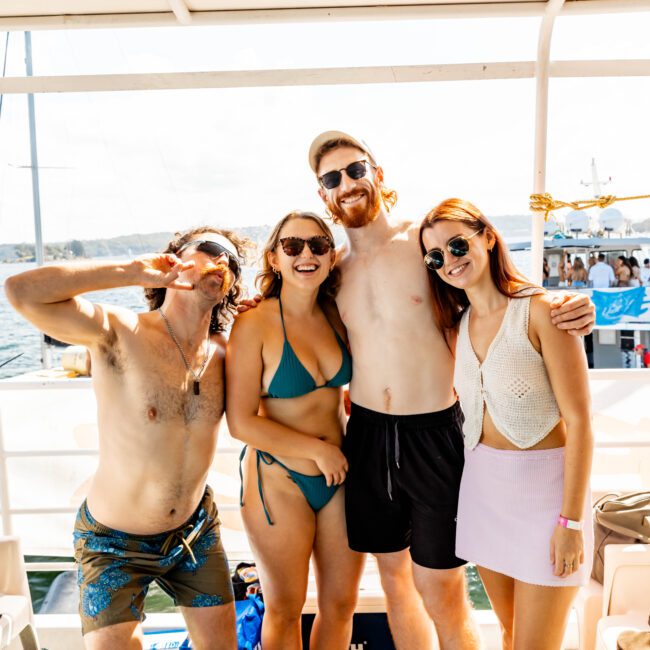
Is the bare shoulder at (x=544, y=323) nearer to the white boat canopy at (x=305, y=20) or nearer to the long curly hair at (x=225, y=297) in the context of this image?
the white boat canopy at (x=305, y=20)

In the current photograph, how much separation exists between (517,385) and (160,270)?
1.31 m

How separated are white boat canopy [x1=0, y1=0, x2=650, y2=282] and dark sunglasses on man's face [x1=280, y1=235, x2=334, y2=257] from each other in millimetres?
828

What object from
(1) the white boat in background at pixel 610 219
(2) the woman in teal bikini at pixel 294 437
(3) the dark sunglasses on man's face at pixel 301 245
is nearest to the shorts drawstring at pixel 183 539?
(2) the woman in teal bikini at pixel 294 437

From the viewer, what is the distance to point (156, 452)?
6.85ft

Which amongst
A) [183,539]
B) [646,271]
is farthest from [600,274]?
[183,539]

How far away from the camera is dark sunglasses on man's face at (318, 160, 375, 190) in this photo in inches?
91.8

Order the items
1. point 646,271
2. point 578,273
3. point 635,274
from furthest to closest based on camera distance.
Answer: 1. point 646,271
2. point 635,274
3. point 578,273

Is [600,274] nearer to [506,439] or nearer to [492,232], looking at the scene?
[492,232]

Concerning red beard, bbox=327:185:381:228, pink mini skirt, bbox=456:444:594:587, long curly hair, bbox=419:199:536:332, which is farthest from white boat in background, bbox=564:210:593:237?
pink mini skirt, bbox=456:444:594:587

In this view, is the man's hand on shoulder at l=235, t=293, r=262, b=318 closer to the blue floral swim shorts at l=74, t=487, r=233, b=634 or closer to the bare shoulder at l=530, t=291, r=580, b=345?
the blue floral swim shorts at l=74, t=487, r=233, b=634

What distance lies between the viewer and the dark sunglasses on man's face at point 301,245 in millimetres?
2232

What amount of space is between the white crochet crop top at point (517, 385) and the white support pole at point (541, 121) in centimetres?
87

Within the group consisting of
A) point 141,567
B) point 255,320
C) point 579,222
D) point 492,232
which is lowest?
point 141,567

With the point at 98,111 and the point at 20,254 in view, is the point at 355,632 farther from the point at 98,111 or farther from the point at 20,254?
the point at 98,111
